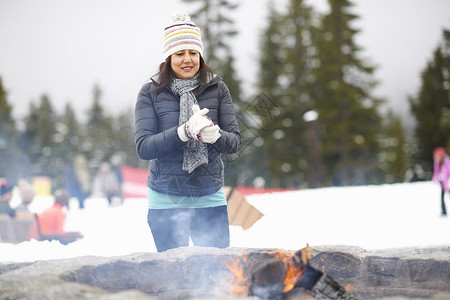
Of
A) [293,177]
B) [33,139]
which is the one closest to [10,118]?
[33,139]

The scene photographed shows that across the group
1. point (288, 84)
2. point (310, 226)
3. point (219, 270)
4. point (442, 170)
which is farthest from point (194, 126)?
point (288, 84)

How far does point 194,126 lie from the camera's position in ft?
6.73

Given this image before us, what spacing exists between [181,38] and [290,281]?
1358mm

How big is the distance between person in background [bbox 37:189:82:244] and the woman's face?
12.2ft

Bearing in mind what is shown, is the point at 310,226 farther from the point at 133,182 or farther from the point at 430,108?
the point at 430,108

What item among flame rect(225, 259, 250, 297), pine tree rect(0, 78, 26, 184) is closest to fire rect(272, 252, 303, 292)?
flame rect(225, 259, 250, 297)

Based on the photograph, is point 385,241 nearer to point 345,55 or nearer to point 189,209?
point 189,209

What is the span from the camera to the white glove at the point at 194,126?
2.04 m

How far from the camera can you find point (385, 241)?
16.5 feet

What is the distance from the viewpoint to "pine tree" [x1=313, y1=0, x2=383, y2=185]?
1977cm

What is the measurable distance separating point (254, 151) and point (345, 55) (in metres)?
6.11

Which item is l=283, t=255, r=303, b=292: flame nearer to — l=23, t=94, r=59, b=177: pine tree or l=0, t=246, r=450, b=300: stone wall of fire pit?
l=0, t=246, r=450, b=300: stone wall of fire pit

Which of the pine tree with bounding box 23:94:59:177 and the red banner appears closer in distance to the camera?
the red banner

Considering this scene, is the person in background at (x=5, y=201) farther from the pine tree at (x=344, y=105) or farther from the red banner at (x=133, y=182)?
the pine tree at (x=344, y=105)
